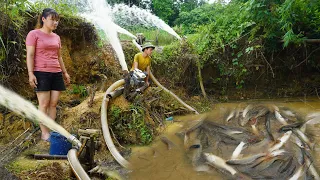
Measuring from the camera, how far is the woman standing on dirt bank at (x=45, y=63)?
4016mm

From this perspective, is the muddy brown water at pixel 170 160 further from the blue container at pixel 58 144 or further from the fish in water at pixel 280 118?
the blue container at pixel 58 144

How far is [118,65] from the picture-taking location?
8.20m

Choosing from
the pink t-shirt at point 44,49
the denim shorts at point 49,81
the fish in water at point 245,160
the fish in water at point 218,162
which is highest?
the pink t-shirt at point 44,49

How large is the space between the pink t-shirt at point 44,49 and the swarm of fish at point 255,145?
2.47 metres

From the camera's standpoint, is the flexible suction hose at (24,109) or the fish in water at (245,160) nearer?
the flexible suction hose at (24,109)

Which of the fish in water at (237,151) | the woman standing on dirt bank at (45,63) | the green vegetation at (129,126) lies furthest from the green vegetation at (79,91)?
the fish in water at (237,151)

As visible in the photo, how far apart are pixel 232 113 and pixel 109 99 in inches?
133

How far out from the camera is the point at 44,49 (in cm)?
414

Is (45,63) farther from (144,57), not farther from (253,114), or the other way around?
(253,114)

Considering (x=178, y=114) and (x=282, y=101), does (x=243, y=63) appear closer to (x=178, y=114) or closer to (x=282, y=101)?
(x=282, y=101)

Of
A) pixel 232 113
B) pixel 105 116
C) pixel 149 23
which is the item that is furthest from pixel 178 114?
pixel 149 23

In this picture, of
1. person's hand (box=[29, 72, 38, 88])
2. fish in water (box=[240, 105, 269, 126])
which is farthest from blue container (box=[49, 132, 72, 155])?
fish in water (box=[240, 105, 269, 126])

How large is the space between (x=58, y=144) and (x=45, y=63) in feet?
4.08

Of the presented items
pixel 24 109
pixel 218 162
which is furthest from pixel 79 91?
pixel 218 162
